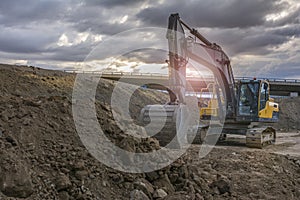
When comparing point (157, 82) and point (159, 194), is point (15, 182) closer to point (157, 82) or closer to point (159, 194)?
point (159, 194)

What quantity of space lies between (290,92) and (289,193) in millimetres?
45094

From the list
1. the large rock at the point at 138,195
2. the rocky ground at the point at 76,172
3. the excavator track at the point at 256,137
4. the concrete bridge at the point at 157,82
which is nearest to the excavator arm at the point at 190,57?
the excavator track at the point at 256,137

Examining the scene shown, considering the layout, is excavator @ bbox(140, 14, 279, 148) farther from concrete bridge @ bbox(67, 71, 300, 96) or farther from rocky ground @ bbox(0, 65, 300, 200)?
concrete bridge @ bbox(67, 71, 300, 96)

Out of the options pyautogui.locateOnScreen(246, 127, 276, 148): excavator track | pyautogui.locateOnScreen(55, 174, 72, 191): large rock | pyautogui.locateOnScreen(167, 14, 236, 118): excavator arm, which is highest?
pyautogui.locateOnScreen(167, 14, 236, 118): excavator arm

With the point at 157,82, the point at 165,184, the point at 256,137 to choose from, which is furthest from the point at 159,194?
the point at 157,82

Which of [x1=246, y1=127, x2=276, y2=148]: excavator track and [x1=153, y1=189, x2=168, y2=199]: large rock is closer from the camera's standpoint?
[x1=153, y1=189, x2=168, y2=199]: large rock

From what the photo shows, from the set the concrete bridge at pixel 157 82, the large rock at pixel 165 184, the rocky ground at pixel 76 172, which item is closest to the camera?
the rocky ground at pixel 76 172

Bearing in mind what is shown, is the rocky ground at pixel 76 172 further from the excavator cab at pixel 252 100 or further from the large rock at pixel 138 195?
the excavator cab at pixel 252 100

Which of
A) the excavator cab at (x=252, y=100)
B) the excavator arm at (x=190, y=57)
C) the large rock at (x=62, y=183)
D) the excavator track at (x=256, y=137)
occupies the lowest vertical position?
the excavator track at (x=256, y=137)

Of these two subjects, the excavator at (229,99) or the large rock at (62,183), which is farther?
the excavator at (229,99)

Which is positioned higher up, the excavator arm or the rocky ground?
the excavator arm

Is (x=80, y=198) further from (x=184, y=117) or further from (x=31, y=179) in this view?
(x=184, y=117)

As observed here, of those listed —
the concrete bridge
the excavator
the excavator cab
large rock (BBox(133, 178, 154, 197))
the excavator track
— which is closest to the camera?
large rock (BBox(133, 178, 154, 197))

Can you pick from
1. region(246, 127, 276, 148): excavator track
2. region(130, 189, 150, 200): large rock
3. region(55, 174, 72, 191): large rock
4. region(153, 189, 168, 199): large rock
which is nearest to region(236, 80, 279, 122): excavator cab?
region(246, 127, 276, 148): excavator track
